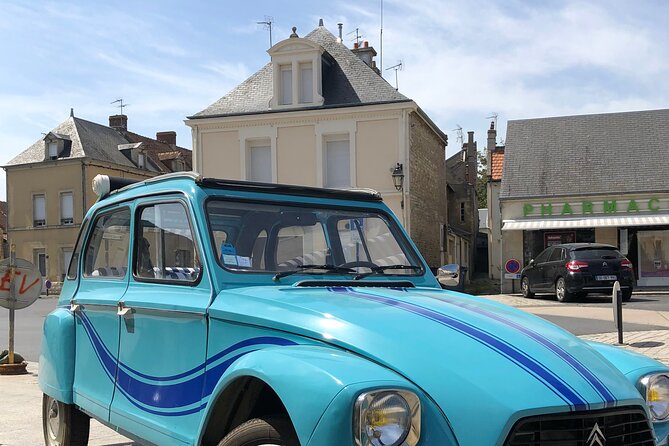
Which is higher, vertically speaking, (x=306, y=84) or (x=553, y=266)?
(x=306, y=84)

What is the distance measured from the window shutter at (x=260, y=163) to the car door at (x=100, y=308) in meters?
22.4

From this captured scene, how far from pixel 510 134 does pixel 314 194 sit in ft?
Answer: 85.2

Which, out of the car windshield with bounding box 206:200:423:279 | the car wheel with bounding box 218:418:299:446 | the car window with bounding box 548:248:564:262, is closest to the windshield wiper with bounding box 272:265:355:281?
the car windshield with bounding box 206:200:423:279

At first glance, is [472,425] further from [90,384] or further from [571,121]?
[571,121]

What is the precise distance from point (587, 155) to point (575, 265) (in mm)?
10070

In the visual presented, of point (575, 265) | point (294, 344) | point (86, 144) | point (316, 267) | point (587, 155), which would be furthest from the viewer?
point (86, 144)

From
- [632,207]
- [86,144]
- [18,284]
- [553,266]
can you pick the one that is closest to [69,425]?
[18,284]

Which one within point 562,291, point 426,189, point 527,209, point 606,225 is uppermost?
point 426,189

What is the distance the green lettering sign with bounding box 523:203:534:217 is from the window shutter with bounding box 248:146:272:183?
966cm

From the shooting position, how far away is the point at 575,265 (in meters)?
18.2

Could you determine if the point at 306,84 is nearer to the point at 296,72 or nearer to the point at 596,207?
the point at 296,72

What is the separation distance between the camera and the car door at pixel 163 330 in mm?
3219

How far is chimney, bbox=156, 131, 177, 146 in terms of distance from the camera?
5269cm

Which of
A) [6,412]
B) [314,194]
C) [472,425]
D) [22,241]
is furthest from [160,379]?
[22,241]
